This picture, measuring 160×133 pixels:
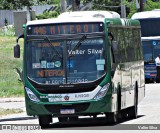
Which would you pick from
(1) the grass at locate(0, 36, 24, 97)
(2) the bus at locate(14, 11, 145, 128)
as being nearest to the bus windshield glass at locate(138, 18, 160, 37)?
(1) the grass at locate(0, 36, 24, 97)

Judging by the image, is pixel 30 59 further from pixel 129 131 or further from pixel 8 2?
pixel 8 2

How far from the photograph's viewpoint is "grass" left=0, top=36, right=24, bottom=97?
1376 inches

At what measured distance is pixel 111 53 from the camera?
19.9 meters

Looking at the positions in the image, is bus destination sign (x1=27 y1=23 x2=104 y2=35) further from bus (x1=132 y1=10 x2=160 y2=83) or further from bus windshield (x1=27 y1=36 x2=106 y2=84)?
bus (x1=132 y1=10 x2=160 y2=83)

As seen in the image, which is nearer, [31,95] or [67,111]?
[67,111]

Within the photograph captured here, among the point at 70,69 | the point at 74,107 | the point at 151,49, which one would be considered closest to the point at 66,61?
the point at 70,69

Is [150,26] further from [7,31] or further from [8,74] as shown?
[7,31]

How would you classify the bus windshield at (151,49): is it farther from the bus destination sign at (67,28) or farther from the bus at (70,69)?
the bus destination sign at (67,28)

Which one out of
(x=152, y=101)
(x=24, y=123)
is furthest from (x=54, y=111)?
(x=152, y=101)

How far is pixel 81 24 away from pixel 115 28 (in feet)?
4.63

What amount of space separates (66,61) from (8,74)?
2425 centimetres

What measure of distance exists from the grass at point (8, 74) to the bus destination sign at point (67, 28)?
14512mm

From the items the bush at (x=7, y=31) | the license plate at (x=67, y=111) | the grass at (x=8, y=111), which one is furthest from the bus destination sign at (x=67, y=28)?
the bush at (x=7, y=31)

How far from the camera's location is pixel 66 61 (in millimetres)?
19484
